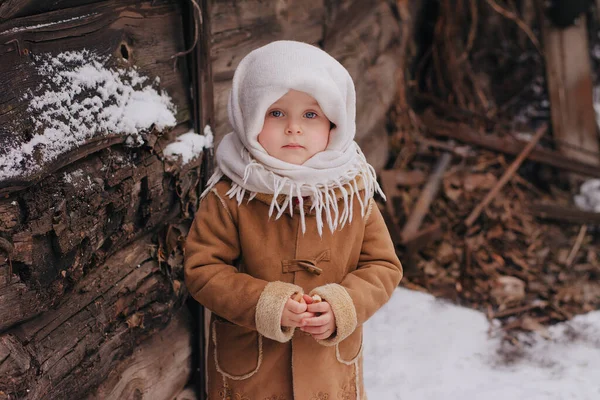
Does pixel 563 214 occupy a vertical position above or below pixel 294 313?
below

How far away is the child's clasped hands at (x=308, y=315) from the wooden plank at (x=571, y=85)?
191 inches

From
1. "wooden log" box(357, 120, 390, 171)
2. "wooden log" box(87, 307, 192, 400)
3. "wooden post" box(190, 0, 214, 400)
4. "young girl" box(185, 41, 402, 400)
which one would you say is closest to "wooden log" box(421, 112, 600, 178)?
"wooden log" box(357, 120, 390, 171)

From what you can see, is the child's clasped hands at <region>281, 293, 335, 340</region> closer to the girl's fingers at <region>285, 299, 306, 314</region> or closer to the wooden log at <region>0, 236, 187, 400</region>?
the girl's fingers at <region>285, 299, 306, 314</region>

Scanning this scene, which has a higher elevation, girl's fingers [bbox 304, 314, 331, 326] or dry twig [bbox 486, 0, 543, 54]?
girl's fingers [bbox 304, 314, 331, 326]

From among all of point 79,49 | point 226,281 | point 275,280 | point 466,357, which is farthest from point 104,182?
point 466,357

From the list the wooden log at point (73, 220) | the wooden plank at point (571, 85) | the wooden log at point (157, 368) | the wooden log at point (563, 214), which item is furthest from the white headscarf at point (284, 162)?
the wooden plank at point (571, 85)

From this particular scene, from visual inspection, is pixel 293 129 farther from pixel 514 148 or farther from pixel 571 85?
pixel 571 85

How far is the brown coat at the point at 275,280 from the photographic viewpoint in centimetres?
195

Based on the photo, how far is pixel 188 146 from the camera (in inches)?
106

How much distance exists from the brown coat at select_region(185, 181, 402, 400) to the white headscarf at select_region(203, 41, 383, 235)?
Answer: 0.06m

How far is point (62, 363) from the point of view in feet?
6.48

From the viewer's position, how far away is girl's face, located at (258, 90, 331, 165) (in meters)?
1.95

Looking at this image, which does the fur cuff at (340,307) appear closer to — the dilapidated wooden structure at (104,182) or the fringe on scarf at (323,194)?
the fringe on scarf at (323,194)

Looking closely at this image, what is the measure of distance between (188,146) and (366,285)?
1066mm
